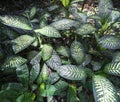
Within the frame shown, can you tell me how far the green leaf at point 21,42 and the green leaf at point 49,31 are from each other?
3.8 inches

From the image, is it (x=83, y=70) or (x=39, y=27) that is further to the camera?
(x=39, y=27)

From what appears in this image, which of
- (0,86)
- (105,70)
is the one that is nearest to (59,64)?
(105,70)

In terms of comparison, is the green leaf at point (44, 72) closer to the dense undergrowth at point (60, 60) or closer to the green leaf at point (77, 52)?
the dense undergrowth at point (60, 60)

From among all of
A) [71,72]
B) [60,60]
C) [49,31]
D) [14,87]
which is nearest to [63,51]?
[60,60]

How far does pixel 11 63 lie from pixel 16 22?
1.25ft

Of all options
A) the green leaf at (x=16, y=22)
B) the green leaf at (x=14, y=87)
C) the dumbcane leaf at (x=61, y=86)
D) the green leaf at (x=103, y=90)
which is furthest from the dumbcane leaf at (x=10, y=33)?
the green leaf at (x=103, y=90)

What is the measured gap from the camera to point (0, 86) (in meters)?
2.25

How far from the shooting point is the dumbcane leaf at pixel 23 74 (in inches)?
82.9

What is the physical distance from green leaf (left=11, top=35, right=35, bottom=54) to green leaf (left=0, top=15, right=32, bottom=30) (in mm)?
86

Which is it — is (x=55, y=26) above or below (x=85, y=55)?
above

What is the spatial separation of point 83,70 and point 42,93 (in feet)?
1.20

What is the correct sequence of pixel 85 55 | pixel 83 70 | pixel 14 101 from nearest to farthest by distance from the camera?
pixel 14 101 → pixel 83 70 → pixel 85 55

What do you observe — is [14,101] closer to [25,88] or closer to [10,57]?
[25,88]

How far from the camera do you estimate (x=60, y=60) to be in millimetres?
2283
